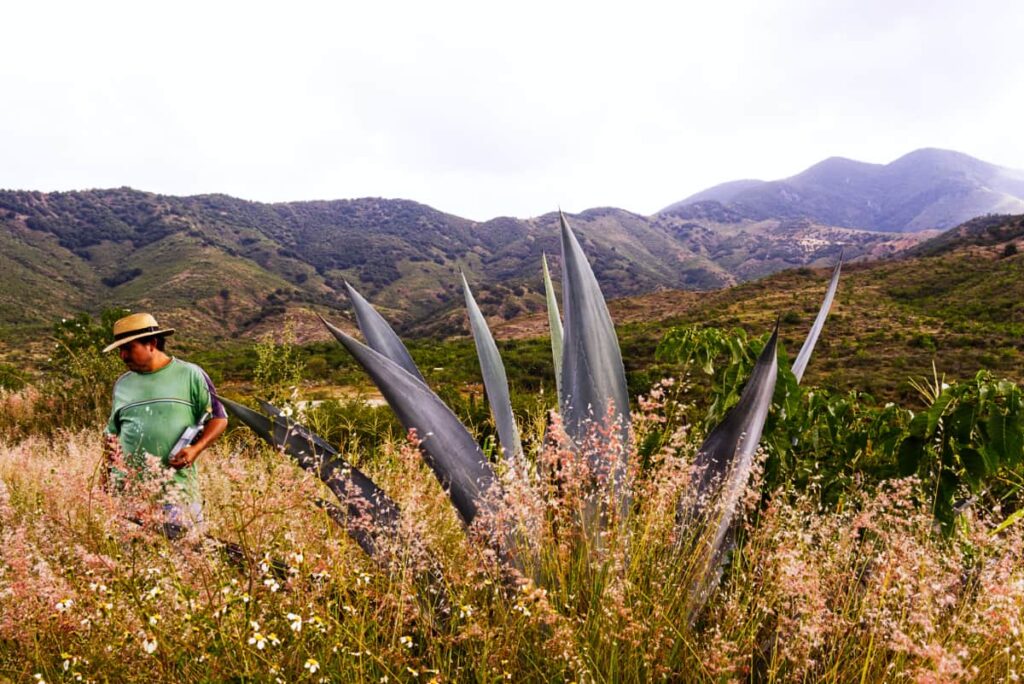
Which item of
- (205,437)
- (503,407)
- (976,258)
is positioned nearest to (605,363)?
(503,407)

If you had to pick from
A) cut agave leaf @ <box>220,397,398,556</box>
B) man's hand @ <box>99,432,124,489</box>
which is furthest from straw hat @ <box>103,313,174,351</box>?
cut agave leaf @ <box>220,397,398,556</box>

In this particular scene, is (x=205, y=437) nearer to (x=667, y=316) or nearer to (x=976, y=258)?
(x=667, y=316)

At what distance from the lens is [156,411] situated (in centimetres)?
244

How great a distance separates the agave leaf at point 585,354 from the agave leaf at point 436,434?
375 millimetres

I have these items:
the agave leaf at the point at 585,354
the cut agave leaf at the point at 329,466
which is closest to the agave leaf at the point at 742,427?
the agave leaf at the point at 585,354

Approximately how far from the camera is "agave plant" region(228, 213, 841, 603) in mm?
1452

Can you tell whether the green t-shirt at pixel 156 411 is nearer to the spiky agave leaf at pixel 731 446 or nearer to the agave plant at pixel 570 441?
the agave plant at pixel 570 441

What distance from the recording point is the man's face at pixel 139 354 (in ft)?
7.86

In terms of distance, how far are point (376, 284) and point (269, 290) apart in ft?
99.0

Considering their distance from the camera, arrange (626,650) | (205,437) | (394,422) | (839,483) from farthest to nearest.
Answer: (394,422), (205,437), (839,483), (626,650)

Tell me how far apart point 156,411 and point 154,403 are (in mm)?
38

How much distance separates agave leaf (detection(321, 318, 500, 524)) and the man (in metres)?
1.27

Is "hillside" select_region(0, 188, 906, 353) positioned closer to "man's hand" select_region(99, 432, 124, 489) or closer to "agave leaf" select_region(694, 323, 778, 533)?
"agave leaf" select_region(694, 323, 778, 533)

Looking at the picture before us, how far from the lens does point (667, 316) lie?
135 ft
